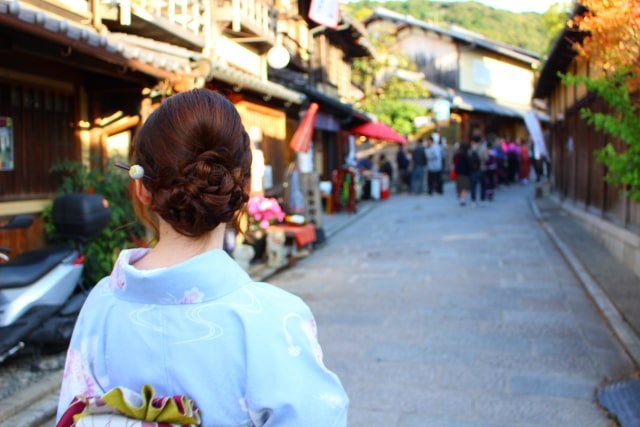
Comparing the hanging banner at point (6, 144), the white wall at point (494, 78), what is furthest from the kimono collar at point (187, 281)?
the white wall at point (494, 78)

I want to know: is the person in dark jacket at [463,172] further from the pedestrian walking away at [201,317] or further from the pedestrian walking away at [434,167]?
the pedestrian walking away at [201,317]

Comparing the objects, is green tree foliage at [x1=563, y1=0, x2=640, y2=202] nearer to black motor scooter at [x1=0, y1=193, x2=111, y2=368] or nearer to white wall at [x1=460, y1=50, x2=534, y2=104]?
black motor scooter at [x1=0, y1=193, x2=111, y2=368]

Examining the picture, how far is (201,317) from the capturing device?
147cm

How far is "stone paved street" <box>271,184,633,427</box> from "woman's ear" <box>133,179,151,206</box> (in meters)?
3.12

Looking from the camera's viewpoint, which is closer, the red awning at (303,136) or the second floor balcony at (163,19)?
the second floor balcony at (163,19)

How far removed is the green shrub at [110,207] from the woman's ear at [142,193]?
4.97 m

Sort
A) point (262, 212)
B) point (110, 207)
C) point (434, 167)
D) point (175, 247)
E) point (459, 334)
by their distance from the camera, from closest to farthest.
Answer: point (175, 247), point (459, 334), point (110, 207), point (262, 212), point (434, 167)

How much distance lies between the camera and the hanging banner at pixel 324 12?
40.9 ft

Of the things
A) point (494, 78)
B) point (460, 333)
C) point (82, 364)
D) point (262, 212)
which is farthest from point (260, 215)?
point (494, 78)

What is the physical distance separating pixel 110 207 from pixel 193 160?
18.6 ft

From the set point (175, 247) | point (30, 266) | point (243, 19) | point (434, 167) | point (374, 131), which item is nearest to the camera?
point (175, 247)

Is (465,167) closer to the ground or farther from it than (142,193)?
farther from it

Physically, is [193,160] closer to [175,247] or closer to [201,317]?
[175,247]

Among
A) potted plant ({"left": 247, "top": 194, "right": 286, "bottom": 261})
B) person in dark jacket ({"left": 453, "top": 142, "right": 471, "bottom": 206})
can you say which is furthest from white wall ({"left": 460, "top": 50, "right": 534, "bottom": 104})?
potted plant ({"left": 247, "top": 194, "right": 286, "bottom": 261})
